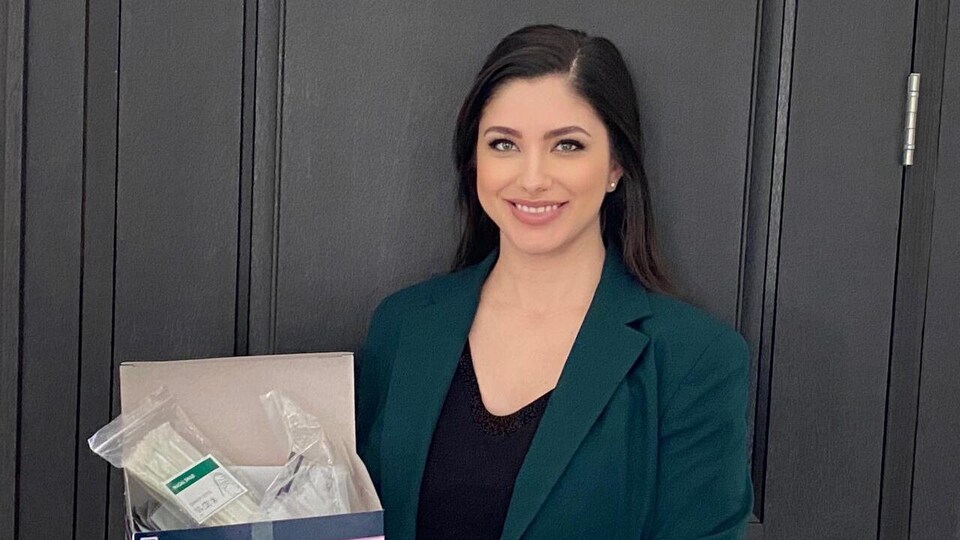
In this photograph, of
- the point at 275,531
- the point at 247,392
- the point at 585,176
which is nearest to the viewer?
the point at 275,531

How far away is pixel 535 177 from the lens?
45.1 inches

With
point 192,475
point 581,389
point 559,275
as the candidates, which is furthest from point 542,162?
point 192,475

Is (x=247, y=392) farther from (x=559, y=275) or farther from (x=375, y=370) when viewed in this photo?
(x=559, y=275)

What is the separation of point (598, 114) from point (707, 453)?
0.36 meters

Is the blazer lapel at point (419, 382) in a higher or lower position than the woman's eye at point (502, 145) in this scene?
lower

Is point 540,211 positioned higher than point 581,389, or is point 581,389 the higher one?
point 540,211

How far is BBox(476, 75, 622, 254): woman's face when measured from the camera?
115 cm

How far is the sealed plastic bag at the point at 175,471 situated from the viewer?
941 mm

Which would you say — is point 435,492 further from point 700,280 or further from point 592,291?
point 700,280

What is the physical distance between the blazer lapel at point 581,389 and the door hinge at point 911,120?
1.15 ft

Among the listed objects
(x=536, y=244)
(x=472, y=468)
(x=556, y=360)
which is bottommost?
(x=472, y=468)

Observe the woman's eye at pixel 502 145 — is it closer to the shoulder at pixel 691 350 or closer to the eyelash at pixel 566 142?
the eyelash at pixel 566 142

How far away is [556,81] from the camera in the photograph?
1.16m

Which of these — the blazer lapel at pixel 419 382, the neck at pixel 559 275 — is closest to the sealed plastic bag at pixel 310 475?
the blazer lapel at pixel 419 382
